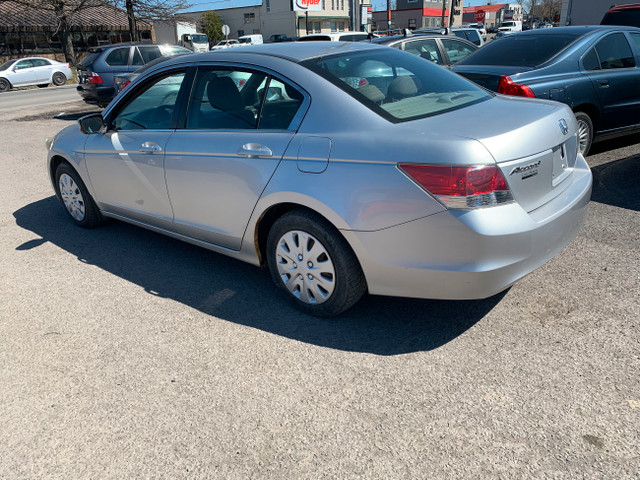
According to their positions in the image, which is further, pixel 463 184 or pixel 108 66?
pixel 108 66

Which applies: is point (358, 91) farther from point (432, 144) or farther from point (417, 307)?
point (417, 307)

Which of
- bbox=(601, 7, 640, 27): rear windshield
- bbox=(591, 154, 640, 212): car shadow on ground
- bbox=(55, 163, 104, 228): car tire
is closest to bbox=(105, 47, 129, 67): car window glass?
bbox=(55, 163, 104, 228): car tire

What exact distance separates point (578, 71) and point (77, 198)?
554cm

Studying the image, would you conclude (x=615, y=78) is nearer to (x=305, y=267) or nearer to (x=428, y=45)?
(x=428, y=45)

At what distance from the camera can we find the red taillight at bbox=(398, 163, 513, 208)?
2.66m

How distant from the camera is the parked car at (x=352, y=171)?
2748 mm

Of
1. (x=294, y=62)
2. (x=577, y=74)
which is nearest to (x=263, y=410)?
(x=294, y=62)

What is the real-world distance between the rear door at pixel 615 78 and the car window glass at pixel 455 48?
11.2ft

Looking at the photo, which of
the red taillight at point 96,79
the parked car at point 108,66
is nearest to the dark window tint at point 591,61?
the parked car at point 108,66

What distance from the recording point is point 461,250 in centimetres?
274

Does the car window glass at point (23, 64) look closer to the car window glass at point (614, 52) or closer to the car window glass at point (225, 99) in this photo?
the car window glass at point (225, 99)

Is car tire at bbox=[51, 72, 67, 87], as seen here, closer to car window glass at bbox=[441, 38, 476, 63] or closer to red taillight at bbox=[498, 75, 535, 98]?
car window glass at bbox=[441, 38, 476, 63]

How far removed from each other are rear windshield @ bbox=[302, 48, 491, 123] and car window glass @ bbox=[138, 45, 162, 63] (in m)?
12.4

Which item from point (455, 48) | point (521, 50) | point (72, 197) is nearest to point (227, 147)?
point (72, 197)
